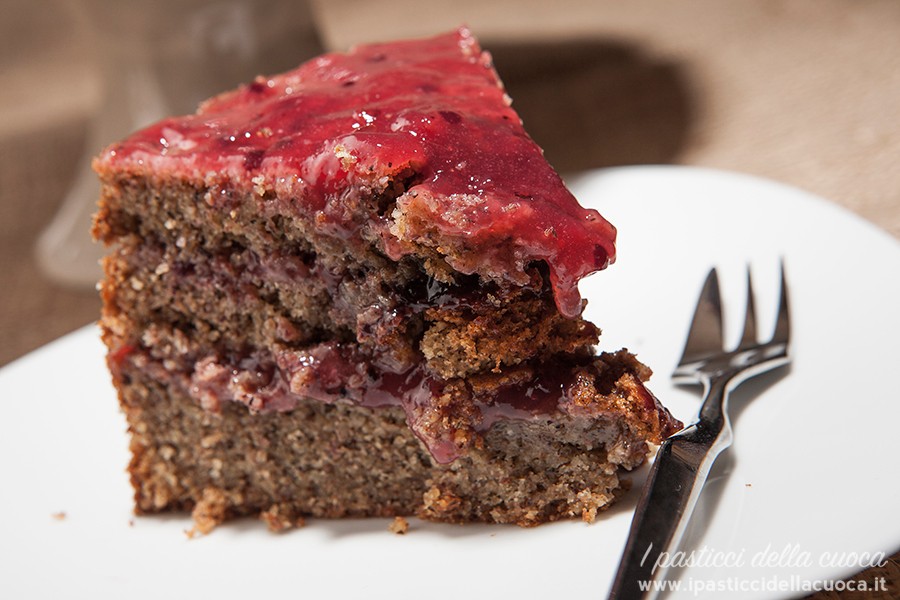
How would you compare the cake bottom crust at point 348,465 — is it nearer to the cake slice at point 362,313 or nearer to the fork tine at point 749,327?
the cake slice at point 362,313

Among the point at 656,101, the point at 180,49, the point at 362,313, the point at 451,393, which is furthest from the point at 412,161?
the point at 656,101

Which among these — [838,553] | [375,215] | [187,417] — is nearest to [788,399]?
[838,553]

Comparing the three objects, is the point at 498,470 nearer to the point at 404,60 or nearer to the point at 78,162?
the point at 404,60

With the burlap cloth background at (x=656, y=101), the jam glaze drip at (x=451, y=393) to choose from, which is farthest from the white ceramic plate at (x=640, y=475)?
the burlap cloth background at (x=656, y=101)

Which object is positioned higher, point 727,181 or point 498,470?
point 727,181

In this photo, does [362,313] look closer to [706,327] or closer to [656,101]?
[706,327]

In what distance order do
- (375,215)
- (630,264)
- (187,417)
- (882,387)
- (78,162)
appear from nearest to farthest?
(375,215) → (882,387) → (187,417) → (630,264) → (78,162)

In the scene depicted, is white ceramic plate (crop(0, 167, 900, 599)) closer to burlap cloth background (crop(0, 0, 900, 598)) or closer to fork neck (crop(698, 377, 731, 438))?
fork neck (crop(698, 377, 731, 438))
